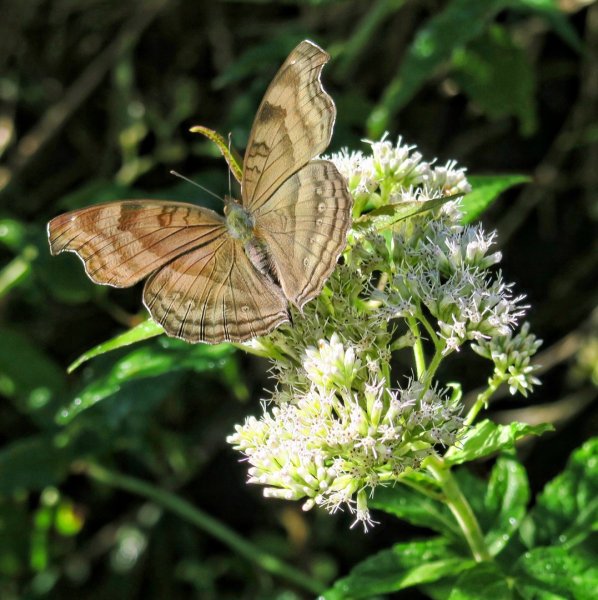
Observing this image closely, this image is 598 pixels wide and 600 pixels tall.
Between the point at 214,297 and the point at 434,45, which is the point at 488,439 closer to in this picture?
the point at 214,297

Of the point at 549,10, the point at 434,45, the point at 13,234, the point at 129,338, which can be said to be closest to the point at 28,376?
the point at 13,234

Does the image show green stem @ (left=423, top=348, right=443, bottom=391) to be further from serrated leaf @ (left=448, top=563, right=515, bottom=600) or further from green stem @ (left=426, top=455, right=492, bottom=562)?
serrated leaf @ (left=448, top=563, right=515, bottom=600)

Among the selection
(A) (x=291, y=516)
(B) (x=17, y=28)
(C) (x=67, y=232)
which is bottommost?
(A) (x=291, y=516)

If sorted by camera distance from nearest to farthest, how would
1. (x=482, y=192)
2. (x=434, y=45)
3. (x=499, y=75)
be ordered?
1. (x=482, y=192)
2. (x=434, y=45)
3. (x=499, y=75)

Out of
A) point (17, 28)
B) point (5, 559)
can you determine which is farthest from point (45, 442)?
point (17, 28)

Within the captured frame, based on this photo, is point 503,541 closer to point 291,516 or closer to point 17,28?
point 291,516

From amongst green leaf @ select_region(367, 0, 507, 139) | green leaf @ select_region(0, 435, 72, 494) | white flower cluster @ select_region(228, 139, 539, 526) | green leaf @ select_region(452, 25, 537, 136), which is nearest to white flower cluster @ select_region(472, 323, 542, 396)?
white flower cluster @ select_region(228, 139, 539, 526)
